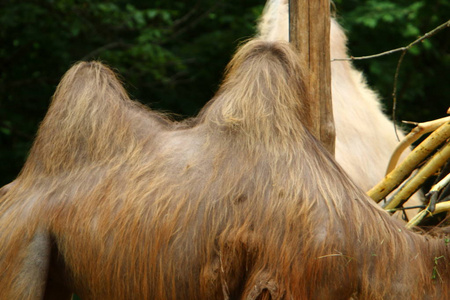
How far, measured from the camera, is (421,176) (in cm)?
194

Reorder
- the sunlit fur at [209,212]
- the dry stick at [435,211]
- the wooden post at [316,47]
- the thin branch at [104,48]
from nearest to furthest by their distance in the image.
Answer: the sunlit fur at [209,212]
the dry stick at [435,211]
the wooden post at [316,47]
the thin branch at [104,48]

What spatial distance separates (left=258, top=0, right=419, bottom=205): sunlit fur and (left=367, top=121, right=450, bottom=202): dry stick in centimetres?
60

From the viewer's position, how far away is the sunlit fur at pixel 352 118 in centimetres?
280

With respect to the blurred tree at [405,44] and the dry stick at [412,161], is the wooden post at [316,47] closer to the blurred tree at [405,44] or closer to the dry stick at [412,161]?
the dry stick at [412,161]

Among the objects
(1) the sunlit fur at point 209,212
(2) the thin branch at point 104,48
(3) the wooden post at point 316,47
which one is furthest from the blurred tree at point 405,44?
(1) the sunlit fur at point 209,212

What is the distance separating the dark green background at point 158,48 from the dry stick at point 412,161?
2.82 metres

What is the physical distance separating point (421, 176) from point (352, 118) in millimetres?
1054

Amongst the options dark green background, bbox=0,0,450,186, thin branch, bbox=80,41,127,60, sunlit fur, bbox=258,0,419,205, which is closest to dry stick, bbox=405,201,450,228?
sunlit fur, bbox=258,0,419,205

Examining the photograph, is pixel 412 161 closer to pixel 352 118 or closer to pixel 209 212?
pixel 209 212

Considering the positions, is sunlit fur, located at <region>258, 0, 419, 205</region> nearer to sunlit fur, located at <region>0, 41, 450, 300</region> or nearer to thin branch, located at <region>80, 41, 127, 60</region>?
sunlit fur, located at <region>0, 41, 450, 300</region>

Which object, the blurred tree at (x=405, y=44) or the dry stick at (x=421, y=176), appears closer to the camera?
the dry stick at (x=421, y=176)

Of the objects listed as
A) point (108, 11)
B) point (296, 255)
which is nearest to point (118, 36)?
point (108, 11)

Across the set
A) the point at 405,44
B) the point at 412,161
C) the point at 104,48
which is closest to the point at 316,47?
the point at 412,161

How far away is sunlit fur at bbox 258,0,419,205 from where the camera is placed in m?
2.80
